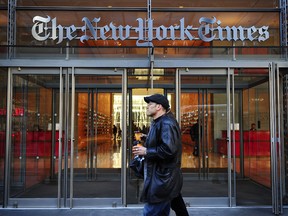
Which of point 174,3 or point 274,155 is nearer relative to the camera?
point 274,155

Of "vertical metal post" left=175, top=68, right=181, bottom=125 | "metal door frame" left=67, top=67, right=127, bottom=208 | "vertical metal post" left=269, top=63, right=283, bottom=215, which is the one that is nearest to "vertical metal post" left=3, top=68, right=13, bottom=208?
"metal door frame" left=67, top=67, right=127, bottom=208

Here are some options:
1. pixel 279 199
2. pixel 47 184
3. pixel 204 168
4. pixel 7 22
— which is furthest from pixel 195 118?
pixel 7 22

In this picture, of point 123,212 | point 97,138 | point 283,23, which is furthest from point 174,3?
point 123,212

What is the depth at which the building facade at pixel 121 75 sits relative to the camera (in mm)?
7508

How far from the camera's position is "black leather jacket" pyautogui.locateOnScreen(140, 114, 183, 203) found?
3695 mm

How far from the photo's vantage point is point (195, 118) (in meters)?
9.87

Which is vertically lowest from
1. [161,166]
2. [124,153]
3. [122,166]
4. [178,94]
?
[122,166]

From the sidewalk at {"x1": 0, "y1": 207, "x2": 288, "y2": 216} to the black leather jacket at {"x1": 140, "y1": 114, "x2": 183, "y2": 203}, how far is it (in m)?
3.28

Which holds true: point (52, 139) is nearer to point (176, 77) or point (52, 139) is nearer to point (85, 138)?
point (85, 138)

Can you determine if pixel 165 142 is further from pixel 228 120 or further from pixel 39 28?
pixel 39 28

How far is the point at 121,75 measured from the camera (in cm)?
773

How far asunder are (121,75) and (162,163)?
4199mm

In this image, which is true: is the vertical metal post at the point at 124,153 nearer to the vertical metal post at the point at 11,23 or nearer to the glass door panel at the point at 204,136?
the glass door panel at the point at 204,136

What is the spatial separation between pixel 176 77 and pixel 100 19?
2.33 m
